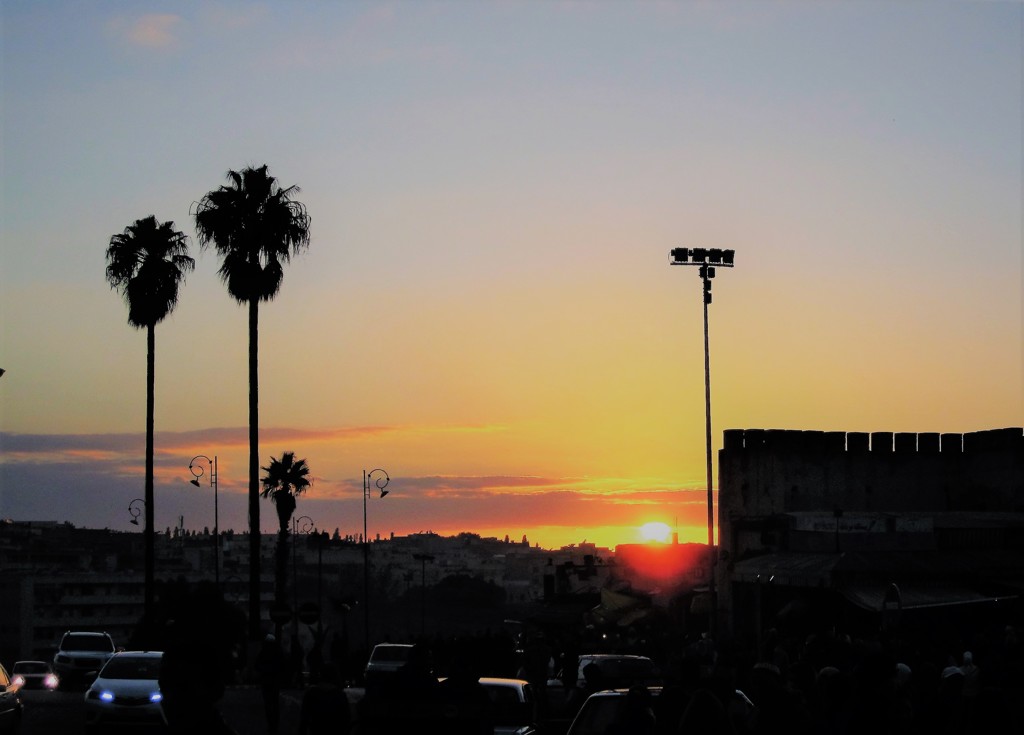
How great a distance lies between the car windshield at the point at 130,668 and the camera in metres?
24.3

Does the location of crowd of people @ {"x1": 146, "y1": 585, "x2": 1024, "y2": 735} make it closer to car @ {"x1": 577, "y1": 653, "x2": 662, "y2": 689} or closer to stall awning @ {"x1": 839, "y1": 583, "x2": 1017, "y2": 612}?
car @ {"x1": 577, "y1": 653, "x2": 662, "y2": 689}

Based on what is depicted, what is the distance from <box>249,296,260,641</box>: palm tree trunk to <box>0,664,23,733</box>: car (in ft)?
70.3

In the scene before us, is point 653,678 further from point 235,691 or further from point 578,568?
point 578,568

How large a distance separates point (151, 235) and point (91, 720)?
3452cm

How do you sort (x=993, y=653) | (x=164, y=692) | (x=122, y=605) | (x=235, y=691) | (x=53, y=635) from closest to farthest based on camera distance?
(x=164, y=692) < (x=993, y=653) < (x=235, y=691) < (x=53, y=635) < (x=122, y=605)

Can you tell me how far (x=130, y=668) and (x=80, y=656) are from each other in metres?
19.5

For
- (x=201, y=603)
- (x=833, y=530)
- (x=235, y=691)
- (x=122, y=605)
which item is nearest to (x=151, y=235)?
(x=235, y=691)

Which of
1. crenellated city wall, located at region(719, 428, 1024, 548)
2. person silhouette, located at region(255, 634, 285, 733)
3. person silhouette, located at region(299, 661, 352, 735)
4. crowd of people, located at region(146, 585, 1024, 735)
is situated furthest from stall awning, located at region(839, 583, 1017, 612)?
person silhouette, located at region(299, 661, 352, 735)

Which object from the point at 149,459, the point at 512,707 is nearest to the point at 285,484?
the point at 149,459

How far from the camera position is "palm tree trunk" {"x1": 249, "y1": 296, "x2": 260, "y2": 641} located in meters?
43.6

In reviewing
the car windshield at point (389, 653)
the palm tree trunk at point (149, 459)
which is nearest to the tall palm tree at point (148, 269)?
the palm tree trunk at point (149, 459)

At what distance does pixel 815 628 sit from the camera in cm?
4097

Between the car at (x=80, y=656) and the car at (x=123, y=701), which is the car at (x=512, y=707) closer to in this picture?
the car at (x=123, y=701)

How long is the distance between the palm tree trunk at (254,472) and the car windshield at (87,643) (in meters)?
4.36
